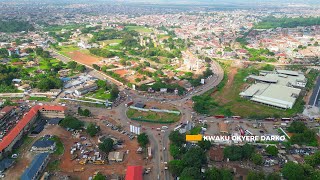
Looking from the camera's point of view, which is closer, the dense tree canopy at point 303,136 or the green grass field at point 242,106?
the dense tree canopy at point 303,136

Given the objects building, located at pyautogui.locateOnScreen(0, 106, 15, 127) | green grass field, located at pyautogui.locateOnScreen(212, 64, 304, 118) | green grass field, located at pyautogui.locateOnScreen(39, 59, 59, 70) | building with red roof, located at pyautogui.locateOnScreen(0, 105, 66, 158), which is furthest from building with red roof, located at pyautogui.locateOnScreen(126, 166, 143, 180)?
green grass field, located at pyautogui.locateOnScreen(39, 59, 59, 70)

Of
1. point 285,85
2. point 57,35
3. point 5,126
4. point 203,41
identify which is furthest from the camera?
point 57,35

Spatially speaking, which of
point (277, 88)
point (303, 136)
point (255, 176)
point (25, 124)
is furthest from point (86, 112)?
point (277, 88)

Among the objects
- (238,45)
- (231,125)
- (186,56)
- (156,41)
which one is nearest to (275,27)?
(238,45)

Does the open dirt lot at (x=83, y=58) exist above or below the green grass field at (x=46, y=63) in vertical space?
below

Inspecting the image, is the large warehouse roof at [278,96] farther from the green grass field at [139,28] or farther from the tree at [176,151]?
the green grass field at [139,28]

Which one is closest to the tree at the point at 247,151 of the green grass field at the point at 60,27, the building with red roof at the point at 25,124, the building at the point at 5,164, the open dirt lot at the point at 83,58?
the building at the point at 5,164

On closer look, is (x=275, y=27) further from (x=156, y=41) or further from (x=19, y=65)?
(x=19, y=65)

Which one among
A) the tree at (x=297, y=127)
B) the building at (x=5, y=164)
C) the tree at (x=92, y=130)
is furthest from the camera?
the tree at (x=297, y=127)
